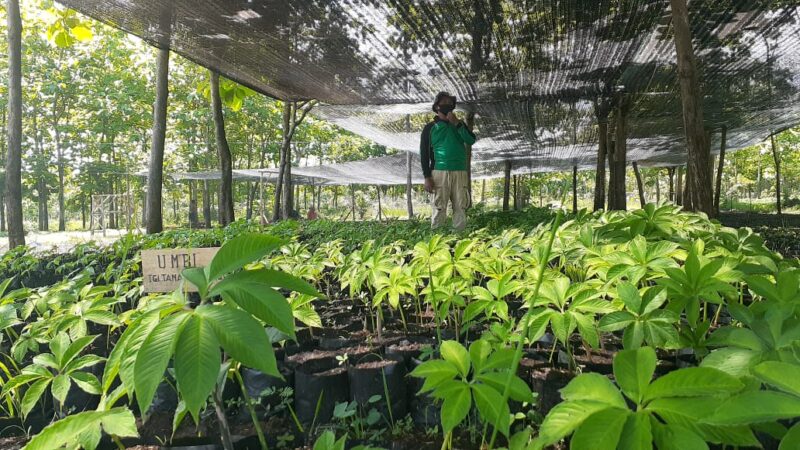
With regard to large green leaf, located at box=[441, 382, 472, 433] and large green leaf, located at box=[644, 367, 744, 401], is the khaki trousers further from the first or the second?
large green leaf, located at box=[644, 367, 744, 401]

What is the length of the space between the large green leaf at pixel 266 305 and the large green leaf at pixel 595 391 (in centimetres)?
37

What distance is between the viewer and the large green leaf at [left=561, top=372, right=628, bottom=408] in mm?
545

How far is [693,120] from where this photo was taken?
125 inches

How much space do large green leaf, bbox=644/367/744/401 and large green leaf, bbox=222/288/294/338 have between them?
1.54ft

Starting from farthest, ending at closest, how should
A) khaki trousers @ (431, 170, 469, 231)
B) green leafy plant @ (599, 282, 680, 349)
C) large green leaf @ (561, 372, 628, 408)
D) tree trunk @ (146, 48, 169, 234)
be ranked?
tree trunk @ (146, 48, 169, 234), khaki trousers @ (431, 170, 469, 231), green leafy plant @ (599, 282, 680, 349), large green leaf @ (561, 372, 628, 408)

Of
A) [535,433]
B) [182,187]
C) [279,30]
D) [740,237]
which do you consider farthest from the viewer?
[182,187]

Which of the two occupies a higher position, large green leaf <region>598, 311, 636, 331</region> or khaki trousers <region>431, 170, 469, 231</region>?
khaki trousers <region>431, 170, 469, 231</region>

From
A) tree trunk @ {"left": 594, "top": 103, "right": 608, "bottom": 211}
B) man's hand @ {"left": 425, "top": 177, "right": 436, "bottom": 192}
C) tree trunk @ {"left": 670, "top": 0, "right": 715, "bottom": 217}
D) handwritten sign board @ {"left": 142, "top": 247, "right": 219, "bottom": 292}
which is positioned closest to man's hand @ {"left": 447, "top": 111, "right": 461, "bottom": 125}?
man's hand @ {"left": 425, "top": 177, "right": 436, "bottom": 192}

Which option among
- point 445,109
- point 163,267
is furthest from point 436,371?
point 445,109

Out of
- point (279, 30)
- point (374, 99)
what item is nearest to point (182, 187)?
point (374, 99)

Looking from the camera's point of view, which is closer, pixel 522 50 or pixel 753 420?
pixel 753 420

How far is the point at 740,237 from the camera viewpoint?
5.63ft

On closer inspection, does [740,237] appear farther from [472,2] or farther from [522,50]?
[522,50]

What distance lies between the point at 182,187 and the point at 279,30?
25.8 metres
